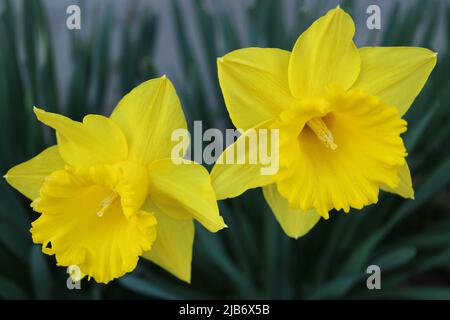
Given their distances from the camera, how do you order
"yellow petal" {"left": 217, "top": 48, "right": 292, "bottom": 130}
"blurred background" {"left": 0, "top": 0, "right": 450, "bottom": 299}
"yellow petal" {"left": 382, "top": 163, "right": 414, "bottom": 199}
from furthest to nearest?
1. "blurred background" {"left": 0, "top": 0, "right": 450, "bottom": 299}
2. "yellow petal" {"left": 382, "top": 163, "right": 414, "bottom": 199}
3. "yellow petal" {"left": 217, "top": 48, "right": 292, "bottom": 130}

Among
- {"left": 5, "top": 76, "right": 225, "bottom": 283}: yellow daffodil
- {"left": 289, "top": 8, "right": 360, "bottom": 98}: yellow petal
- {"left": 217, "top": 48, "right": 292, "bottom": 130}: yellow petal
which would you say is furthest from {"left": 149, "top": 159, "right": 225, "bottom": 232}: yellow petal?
{"left": 289, "top": 8, "right": 360, "bottom": 98}: yellow petal

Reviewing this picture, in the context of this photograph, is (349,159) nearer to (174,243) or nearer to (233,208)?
(174,243)

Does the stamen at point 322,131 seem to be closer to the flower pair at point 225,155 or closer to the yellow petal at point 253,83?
the flower pair at point 225,155

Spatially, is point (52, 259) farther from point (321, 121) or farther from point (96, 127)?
point (321, 121)

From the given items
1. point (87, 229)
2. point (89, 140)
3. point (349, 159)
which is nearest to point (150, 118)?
point (89, 140)

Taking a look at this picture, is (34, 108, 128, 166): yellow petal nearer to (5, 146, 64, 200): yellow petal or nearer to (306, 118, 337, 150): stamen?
(5, 146, 64, 200): yellow petal

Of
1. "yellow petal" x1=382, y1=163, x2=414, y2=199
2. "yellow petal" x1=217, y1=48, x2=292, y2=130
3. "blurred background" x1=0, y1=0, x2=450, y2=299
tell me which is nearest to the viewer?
"yellow petal" x1=217, y1=48, x2=292, y2=130

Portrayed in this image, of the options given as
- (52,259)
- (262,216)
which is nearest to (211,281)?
(262,216)
